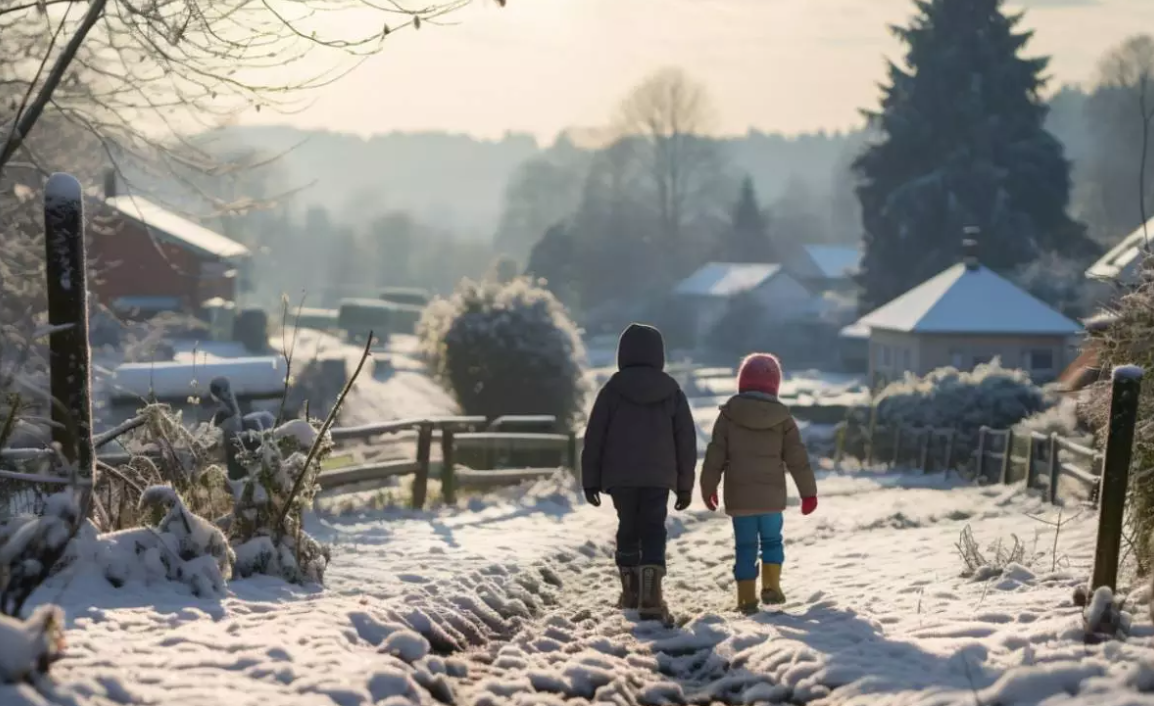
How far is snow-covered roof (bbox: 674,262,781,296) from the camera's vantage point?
67.6 meters

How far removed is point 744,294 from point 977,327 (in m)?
30.3

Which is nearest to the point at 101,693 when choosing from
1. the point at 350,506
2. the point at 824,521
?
the point at 350,506

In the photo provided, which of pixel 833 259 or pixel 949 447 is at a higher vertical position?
pixel 833 259

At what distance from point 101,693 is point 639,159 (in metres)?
82.2

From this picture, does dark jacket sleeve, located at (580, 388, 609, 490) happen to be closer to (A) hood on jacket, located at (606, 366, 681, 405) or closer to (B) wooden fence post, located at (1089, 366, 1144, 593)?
(A) hood on jacket, located at (606, 366, 681, 405)

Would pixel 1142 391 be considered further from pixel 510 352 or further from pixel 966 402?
pixel 510 352

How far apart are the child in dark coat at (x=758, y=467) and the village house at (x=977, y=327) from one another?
94.8 feet

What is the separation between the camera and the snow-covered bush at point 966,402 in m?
23.7

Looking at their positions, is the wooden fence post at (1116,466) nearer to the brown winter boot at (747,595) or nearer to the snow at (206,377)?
the brown winter boot at (747,595)

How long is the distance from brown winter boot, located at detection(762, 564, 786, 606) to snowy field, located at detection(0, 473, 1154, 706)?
0.57 feet

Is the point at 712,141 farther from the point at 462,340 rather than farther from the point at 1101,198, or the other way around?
the point at 462,340

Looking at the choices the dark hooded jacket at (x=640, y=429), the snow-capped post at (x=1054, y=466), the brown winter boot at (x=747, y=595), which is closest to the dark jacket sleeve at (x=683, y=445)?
the dark hooded jacket at (x=640, y=429)

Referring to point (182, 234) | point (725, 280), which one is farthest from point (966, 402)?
point (725, 280)

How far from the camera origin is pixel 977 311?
36031mm
